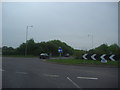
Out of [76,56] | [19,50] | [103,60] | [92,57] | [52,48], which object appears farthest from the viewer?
[52,48]

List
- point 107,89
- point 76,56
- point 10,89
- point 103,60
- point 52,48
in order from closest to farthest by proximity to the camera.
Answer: point 10,89, point 107,89, point 103,60, point 76,56, point 52,48

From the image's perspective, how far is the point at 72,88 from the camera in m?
8.00

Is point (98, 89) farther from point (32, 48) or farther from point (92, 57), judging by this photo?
point (32, 48)

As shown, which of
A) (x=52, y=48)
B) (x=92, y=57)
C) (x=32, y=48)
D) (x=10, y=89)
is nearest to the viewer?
(x=10, y=89)

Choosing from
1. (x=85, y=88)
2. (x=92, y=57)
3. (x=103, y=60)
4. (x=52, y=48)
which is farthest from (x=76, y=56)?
(x=52, y=48)

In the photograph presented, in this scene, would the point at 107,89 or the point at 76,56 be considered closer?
the point at 107,89

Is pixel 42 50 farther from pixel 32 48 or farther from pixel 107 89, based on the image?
pixel 107 89

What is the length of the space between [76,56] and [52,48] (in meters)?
48.5

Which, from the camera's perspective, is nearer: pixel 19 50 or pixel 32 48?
pixel 19 50

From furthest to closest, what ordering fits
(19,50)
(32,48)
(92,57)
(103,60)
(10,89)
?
(32,48) < (19,50) < (92,57) < (103,60) < (10,89)

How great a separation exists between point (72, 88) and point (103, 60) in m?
16.5

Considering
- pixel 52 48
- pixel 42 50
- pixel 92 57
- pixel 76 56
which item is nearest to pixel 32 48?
pixel 42 50

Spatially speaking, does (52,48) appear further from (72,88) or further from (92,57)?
(72,88)

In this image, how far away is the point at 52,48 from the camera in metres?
89.5
